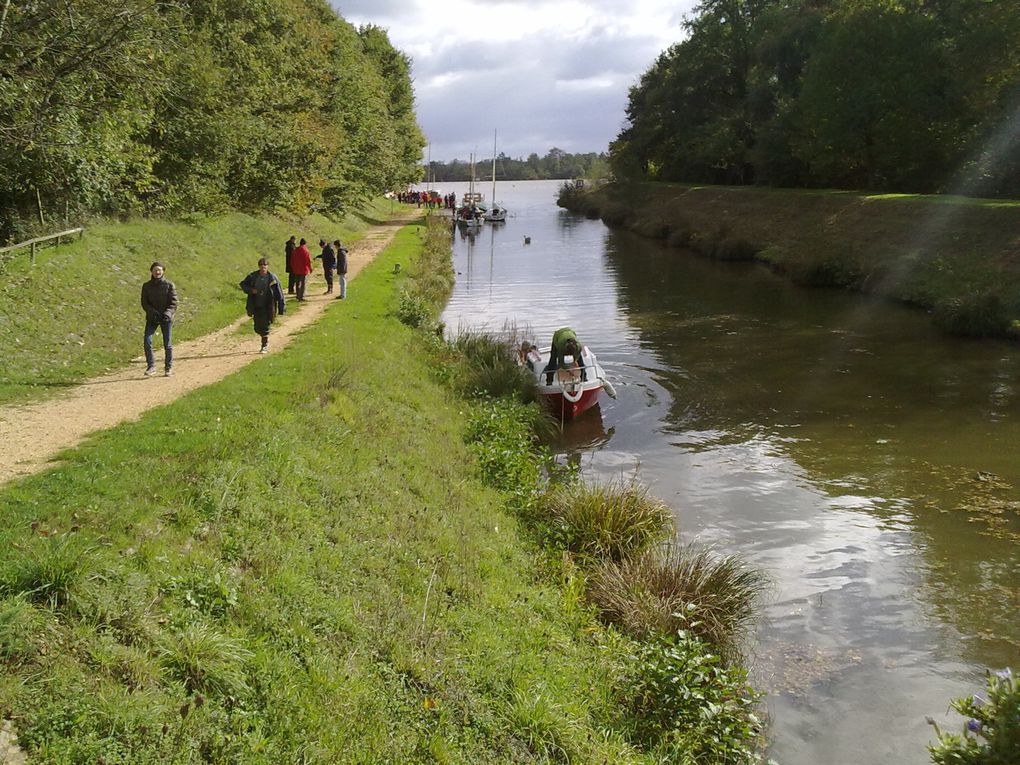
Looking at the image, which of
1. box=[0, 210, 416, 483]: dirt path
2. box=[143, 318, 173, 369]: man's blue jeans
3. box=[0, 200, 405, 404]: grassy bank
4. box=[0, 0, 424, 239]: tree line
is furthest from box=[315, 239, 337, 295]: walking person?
box=[143, 318, 173, 369]: man's blue jeans

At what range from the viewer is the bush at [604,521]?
1031 cm

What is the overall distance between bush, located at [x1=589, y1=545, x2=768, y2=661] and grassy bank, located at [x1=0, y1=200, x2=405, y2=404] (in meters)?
9.16

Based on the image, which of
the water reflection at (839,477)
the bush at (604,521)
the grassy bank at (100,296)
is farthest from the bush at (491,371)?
the grassy bank at (100,296)

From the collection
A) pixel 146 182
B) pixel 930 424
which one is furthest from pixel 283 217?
pixel 930 424

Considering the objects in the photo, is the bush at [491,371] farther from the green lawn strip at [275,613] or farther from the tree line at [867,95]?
the tree line at [867,95]

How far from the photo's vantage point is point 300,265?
2264cm

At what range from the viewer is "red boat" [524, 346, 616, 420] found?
17.5 meters

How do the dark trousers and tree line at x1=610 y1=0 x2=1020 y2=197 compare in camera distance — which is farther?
tree line at x1=610 y1=0 x2=1020 y2=197

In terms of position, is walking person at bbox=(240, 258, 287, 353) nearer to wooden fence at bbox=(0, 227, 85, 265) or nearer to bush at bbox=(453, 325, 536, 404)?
bush at bbox=(453, 325, 536, 404)

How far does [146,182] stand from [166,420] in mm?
13762

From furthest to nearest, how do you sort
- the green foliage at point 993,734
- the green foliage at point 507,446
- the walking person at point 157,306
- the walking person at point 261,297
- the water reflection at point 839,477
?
1. the walking person at point 261,297
2. the walking person at point 157,306
3. the green foliage at point 507,446
4. the water reflection at point 839,477
5. the green foliage at point 993,734

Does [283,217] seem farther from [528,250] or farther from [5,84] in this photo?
[5,84]

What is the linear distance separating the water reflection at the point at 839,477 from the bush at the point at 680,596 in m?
0.45

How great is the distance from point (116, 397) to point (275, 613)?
7.16m
